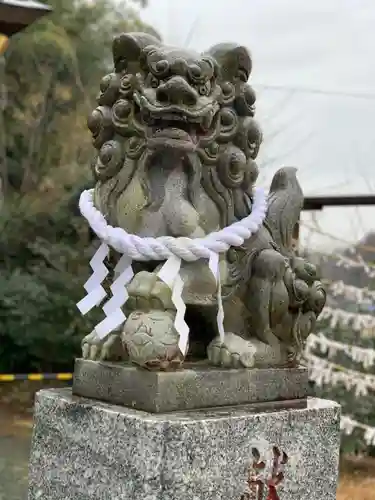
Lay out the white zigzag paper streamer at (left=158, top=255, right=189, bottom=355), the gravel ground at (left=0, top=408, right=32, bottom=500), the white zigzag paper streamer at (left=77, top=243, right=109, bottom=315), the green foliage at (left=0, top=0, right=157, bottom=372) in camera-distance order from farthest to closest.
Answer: the green foliage at (left=0, top=0, right=157, bottom=372), the gravel ground at (left=0, top=408, right=32, bottom=500), the white zigzag paper streamer at (left=77, top=243, right=109, bottom=315), the white zigzag paper streamer at (left=158, top=255, right=189, bottom=355)

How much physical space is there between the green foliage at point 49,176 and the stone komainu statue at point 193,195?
4494 mm

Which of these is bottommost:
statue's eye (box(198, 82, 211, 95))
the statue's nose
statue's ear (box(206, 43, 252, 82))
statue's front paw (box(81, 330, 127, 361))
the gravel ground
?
the gravel ground

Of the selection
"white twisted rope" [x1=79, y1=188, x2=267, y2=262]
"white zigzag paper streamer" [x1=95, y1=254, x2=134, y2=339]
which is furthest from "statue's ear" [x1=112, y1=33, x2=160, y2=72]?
"white zigzag paper streamer" [x1=95, y1=254, x2=134, y2=339]

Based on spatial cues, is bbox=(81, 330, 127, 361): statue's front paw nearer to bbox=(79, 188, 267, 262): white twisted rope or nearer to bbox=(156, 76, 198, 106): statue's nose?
bbox=(79, 188, 267, 262): white twisted rope

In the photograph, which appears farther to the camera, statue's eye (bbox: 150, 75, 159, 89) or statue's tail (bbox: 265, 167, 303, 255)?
statue's tail (bbox: 265, 167, 303, 255)

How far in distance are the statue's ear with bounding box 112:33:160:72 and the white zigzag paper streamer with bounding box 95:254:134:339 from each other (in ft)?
1.75

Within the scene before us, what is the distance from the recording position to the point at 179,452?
1.63 m

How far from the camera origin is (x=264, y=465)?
5.90ft

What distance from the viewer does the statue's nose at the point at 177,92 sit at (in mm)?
1767

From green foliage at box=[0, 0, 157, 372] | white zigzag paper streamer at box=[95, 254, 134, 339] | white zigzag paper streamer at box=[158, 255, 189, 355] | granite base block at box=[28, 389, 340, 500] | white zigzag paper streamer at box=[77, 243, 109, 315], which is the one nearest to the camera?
granite base block at box=[28, 389, 340, 500]

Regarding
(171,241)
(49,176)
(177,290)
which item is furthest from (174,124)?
(49,176)

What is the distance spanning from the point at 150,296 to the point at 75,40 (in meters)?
9.98

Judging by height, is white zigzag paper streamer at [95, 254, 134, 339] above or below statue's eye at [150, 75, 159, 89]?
below

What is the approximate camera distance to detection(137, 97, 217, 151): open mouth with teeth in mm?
1799
